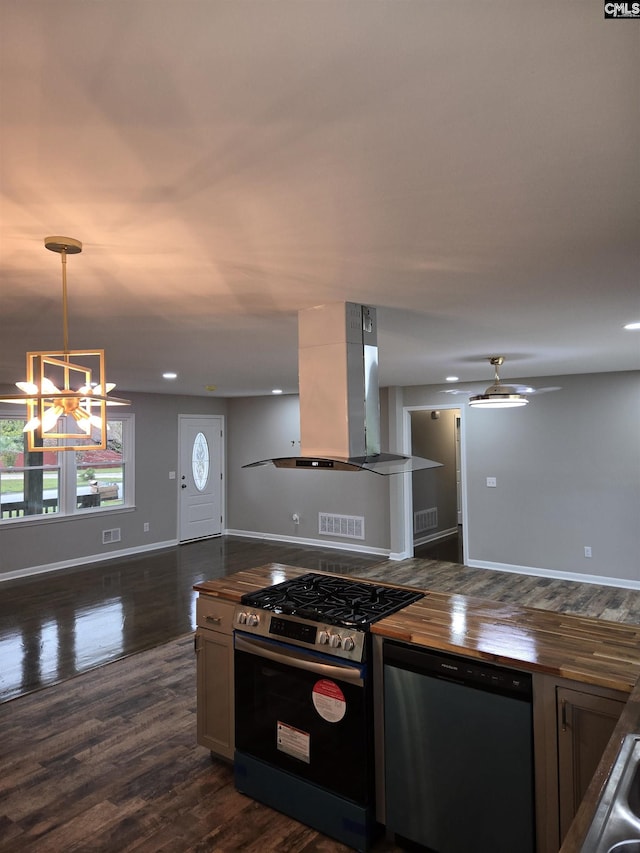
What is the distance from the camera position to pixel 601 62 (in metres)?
1.07

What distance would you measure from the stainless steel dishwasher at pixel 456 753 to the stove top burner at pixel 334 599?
0.82 feet

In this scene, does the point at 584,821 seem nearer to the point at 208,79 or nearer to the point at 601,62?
the point at 601,62

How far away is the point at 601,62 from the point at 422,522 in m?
8.10

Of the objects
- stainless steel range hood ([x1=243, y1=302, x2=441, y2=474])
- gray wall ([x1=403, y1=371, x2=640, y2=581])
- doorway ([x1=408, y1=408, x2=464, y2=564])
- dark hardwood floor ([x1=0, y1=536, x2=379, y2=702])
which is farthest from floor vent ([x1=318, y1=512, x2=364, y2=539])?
stainless steel range hood ([x1=243, y1=302, x2=441, y2=474])

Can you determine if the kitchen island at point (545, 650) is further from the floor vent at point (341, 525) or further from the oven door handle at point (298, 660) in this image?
the floor vent at point (341, 525)

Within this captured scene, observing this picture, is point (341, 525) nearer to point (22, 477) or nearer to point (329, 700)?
point (22, 477)

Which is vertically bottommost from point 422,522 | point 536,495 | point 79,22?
point 422,522

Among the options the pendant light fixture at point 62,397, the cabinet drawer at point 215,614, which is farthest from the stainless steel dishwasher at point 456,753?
the pendant light fixture at point 62,397

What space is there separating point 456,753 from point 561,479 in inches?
198

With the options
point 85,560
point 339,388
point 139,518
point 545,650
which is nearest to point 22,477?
point 85,560

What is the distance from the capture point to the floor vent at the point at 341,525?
827 cm

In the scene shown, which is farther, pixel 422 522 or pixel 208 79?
pixel 422 522

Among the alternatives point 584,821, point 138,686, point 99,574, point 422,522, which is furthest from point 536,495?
point 584,821

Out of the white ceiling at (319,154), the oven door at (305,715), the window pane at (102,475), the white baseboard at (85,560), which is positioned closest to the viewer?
the white ceiling at (319,154)
